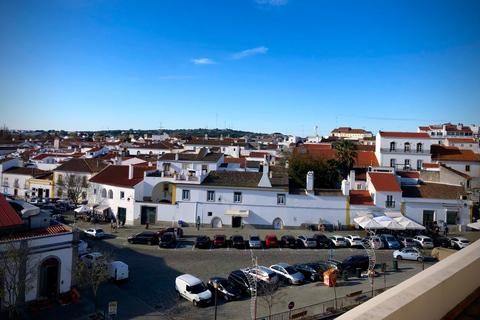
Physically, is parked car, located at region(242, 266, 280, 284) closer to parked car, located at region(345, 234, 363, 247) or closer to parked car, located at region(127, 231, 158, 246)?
parked car, located at region(345, 234, 363, 247)

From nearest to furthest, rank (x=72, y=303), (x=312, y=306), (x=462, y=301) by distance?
(x=462, y=301) → (x=312, y=306) → (x=72, y=303)

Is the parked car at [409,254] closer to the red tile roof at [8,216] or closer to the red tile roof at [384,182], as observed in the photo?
the red tile roof at [384,182]

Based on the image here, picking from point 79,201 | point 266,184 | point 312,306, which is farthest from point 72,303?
point 79,201

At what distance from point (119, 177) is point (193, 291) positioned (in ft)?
83.7

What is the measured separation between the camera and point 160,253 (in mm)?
25438

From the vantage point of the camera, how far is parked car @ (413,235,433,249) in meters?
26.5

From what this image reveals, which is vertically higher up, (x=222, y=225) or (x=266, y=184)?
(x=266, y=184)

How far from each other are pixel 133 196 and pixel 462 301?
113 feet

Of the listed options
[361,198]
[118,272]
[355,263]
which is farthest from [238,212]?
[118,272]

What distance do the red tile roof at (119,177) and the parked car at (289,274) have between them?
20982 millimetres

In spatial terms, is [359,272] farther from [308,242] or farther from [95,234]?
[95,234]

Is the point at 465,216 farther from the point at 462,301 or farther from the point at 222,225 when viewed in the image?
the point at 462,301

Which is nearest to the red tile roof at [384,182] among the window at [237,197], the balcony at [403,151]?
the window at [237,197]

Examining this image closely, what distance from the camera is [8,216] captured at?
17656mm
